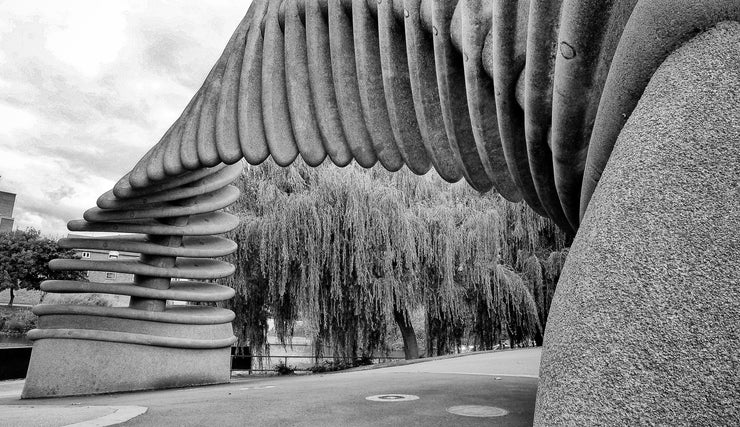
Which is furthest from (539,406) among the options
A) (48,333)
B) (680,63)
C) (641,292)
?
(48,333)

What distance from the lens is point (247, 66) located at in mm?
5277

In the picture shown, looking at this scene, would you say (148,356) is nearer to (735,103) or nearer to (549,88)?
(549,88)

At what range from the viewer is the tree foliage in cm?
3180

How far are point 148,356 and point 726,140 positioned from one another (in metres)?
6.40

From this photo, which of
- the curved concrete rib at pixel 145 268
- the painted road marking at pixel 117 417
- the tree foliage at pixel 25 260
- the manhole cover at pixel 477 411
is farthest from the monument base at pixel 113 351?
the tree foliage at pixel 25 260

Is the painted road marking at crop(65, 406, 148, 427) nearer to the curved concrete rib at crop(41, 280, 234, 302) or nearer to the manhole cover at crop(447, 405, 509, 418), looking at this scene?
the manhole cover at crop(447, 405, 509, 418)

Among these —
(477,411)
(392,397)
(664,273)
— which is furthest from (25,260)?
(664,273)

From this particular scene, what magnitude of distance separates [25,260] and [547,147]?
119 feet

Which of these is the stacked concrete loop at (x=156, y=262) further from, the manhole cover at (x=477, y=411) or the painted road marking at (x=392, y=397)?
the manhole cover at (x=477, y=411)

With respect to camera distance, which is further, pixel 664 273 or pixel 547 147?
pixel 547 147

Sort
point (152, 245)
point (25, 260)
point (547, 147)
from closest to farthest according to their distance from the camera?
1. point (547, 147)
2. point (152, 245)
3. point (25, 260)

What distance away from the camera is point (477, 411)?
3.81 metres

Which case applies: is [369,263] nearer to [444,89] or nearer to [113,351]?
[113,351]

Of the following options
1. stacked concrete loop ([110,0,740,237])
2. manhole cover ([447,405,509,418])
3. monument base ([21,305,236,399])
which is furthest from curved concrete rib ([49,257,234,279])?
manhole cover ([447,405,509,418])
